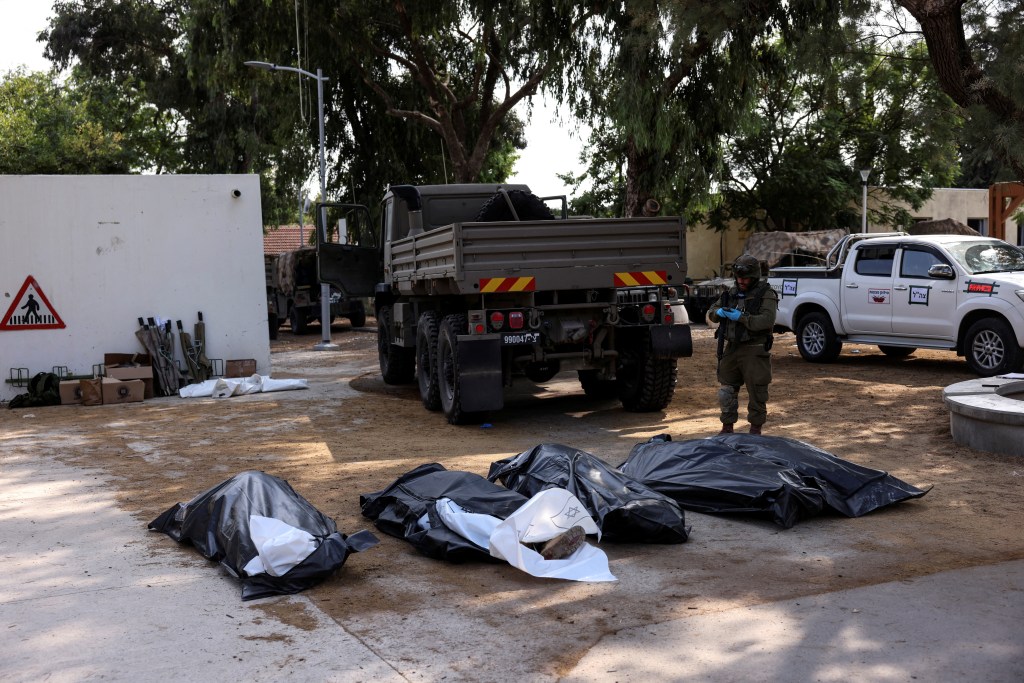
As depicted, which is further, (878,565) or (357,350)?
(357,350)

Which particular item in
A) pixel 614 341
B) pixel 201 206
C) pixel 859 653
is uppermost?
pixel 201 206

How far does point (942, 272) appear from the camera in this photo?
13125 mm

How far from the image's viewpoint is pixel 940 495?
6.95 m

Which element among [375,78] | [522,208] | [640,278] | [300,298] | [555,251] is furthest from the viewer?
[300,298]

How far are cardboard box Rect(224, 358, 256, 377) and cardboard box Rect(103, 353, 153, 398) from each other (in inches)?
43.7

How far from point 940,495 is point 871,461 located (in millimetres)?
1303

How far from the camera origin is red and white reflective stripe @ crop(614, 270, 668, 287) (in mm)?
10367

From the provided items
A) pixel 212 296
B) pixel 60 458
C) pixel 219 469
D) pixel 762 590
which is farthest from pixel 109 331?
pixel 762 590

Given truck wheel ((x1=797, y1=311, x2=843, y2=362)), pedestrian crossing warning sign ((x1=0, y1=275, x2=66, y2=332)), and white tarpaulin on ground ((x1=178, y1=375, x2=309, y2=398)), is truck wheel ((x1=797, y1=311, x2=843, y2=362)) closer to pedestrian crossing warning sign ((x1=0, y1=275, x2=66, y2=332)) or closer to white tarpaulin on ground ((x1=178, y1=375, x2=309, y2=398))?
white tarpaulin on ground ((x1=178, y1=375, x2=309, y2=398))

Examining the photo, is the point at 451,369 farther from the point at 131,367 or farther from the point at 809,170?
the point at 809,170

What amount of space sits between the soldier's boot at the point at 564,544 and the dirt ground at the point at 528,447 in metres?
0.16

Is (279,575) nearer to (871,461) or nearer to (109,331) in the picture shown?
(871,461)

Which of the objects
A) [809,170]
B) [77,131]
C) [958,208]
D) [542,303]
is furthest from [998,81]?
[77,131]

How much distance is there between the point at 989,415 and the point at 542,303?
4.29m
